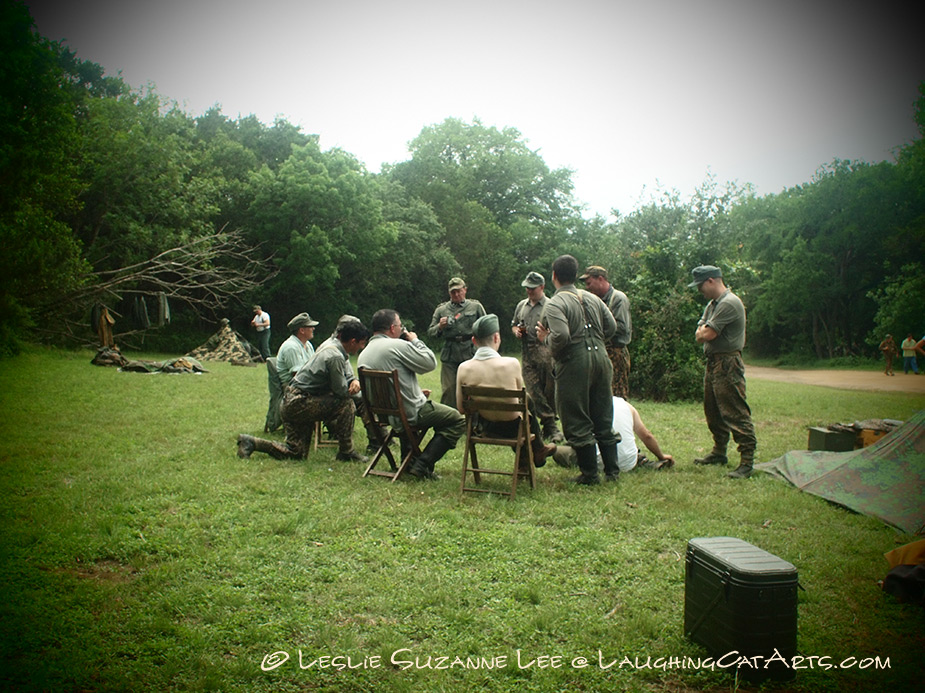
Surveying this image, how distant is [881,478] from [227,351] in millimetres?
18251

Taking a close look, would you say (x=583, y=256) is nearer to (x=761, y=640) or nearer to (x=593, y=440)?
(x=593, y=440)

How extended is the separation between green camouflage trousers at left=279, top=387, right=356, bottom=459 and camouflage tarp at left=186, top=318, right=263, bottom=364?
13151 mm

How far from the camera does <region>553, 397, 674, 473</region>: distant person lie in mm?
6172

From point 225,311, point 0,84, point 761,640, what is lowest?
point 761,640

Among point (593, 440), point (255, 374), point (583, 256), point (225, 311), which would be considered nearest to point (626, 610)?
point (593, 440)

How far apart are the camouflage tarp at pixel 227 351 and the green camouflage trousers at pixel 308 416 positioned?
13151mm

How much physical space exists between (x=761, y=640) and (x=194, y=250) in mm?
25170

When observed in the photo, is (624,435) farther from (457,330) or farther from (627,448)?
(457,330)

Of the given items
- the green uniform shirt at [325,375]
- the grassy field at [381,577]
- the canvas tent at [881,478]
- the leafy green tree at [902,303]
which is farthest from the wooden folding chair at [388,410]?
the leafy green tree at [902,303]

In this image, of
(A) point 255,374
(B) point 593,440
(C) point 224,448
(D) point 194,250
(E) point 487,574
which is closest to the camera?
(E) point 487,574

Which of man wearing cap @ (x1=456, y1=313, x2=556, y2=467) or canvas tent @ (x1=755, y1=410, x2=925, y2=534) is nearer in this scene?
canvas tent @ (x1=755, y1=410, x2=925, y2=534)

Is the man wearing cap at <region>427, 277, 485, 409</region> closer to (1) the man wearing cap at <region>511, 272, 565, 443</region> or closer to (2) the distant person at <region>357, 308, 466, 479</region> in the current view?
(1) the man wearing cap at <region>511, 272, 565, 443</region>

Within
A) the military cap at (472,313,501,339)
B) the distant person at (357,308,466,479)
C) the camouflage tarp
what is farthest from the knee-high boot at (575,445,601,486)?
the camouflage tarp

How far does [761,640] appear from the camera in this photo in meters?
Answer: 2.58
